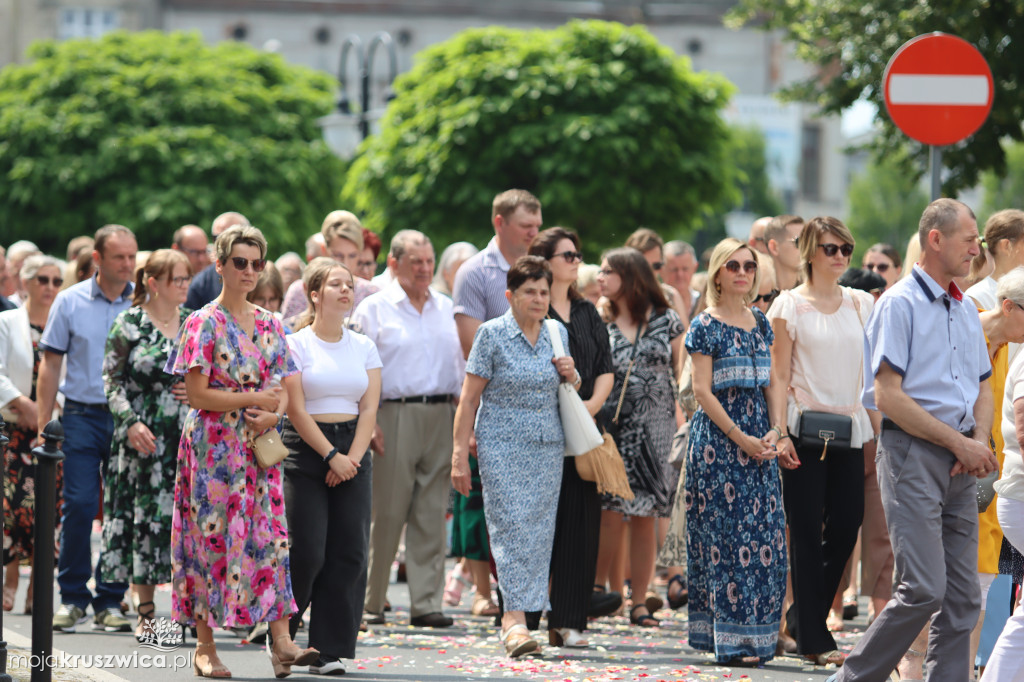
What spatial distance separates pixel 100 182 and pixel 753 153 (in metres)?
51.7

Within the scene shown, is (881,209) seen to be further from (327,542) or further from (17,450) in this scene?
(327,542)

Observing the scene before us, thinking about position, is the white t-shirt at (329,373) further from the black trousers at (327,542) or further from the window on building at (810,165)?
the window on building at (810,165)

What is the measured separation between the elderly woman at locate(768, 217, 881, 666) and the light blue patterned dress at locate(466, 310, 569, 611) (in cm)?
130

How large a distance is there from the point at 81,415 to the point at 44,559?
3.09m

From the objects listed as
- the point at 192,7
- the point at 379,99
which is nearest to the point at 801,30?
the point at 379,99

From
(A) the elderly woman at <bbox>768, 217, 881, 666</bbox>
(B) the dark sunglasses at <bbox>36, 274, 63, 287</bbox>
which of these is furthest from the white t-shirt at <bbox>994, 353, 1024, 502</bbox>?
(B) the dark sunglasses at <bbox>36, 274, 63, 287</bbox>

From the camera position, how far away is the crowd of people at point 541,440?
6.86m

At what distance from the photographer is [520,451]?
892cm

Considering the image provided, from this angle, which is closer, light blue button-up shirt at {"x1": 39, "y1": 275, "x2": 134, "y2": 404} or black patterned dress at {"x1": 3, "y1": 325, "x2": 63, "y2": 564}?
light blue button-up shirt at {"x1": 39, "y1": 275, "x2": 134, "y2": 404}

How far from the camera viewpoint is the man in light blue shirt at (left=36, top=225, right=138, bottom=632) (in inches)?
376

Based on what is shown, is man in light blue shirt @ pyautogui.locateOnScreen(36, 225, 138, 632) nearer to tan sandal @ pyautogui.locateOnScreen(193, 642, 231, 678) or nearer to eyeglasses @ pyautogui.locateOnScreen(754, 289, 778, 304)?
tan sandal @ pyautogui.locateOnScreen(193, 642, 231, 678)

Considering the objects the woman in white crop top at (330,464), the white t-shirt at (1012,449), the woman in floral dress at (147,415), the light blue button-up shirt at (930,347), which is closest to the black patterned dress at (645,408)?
the woman in white crop top at (330,464)

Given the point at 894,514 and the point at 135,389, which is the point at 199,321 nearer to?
the point at 135,389

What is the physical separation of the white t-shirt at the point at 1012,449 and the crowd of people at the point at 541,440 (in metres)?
0.02
